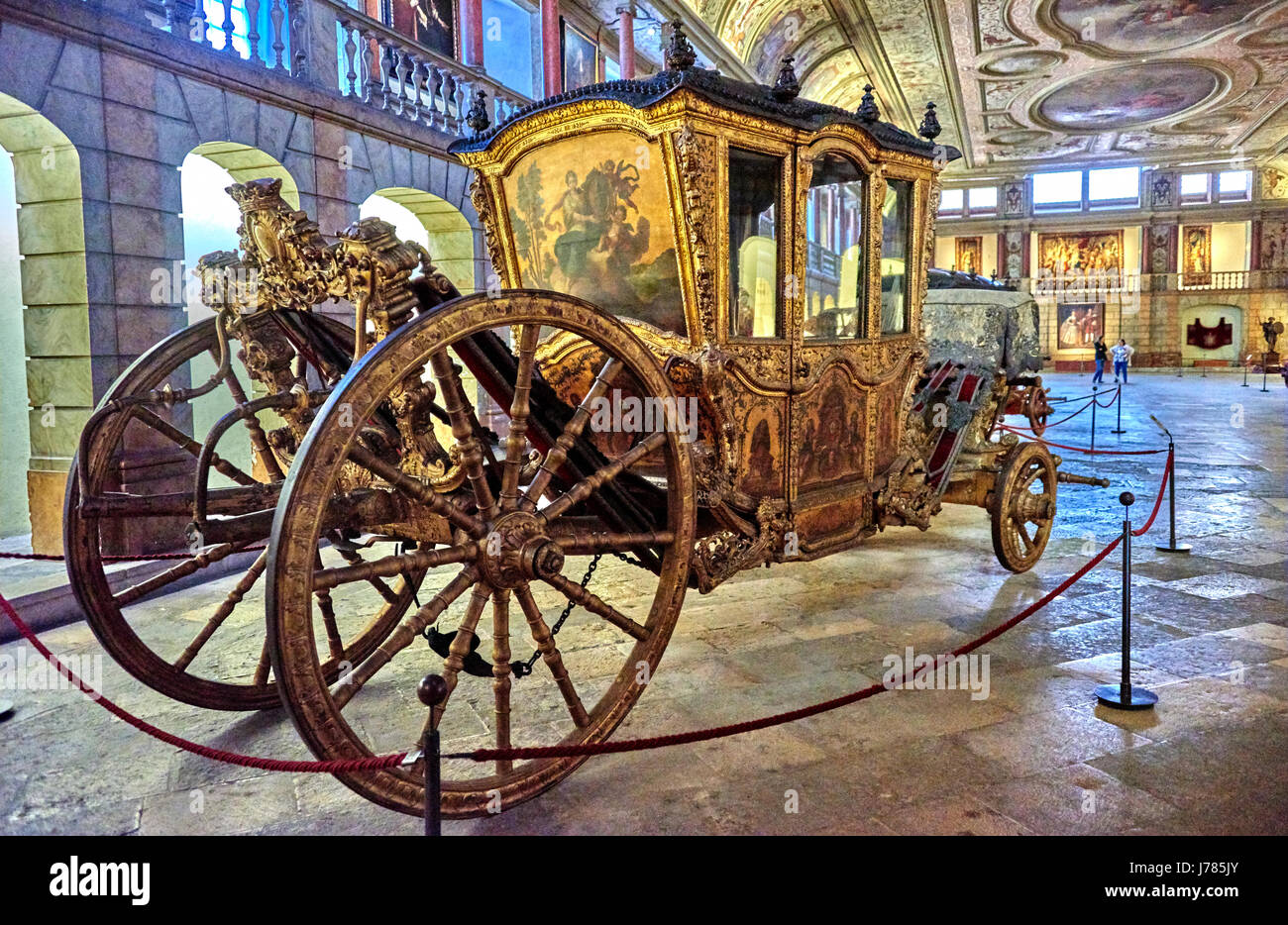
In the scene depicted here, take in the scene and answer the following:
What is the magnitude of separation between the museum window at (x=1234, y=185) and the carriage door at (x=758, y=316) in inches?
1494

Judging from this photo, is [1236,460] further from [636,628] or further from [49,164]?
[49,164]

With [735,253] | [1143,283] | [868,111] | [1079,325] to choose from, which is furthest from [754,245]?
[1143,283]

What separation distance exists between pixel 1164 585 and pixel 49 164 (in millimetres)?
8202

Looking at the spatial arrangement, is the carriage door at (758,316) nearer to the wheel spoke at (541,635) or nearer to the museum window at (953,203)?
the wheel spoke at (541,635)

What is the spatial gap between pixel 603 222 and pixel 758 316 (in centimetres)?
81

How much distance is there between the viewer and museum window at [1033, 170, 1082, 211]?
36094 mm

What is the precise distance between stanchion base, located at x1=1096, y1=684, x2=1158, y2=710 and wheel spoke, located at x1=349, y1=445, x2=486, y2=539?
9.42 ft

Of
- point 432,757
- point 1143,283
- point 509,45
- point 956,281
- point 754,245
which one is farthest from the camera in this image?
point 1143,283

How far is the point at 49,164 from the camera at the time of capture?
659 cm

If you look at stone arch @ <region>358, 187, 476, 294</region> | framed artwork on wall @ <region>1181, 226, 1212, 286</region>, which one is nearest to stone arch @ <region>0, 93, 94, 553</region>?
stone arch @ <region>358, 187, 476, 294</region>

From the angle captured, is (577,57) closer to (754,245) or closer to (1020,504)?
(1020,504)

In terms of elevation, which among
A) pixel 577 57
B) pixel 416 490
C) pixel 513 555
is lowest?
pixel 513 555

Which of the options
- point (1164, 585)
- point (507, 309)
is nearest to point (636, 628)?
point (507, 309)

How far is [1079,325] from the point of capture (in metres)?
35.7
